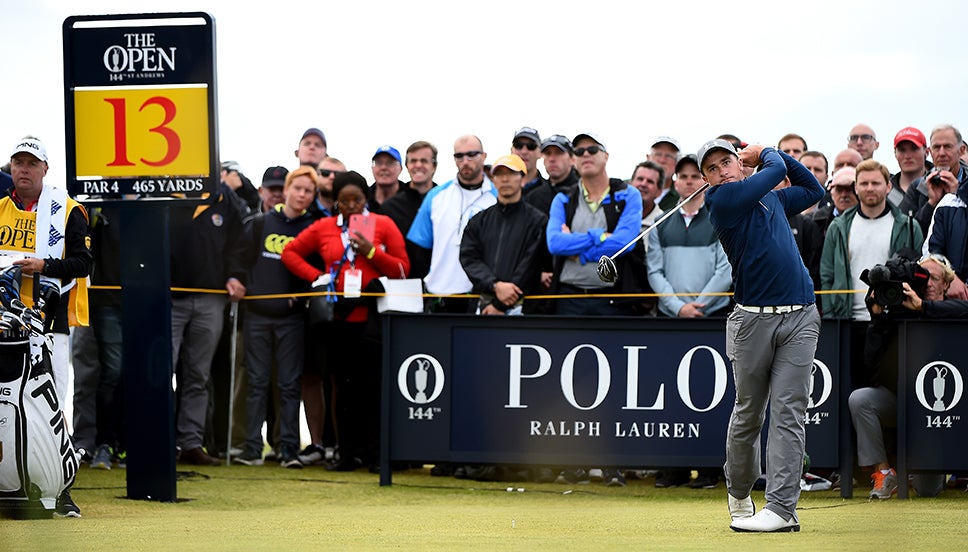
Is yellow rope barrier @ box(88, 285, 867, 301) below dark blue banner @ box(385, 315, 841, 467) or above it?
above

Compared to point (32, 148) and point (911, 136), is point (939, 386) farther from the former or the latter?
point (32, 148)

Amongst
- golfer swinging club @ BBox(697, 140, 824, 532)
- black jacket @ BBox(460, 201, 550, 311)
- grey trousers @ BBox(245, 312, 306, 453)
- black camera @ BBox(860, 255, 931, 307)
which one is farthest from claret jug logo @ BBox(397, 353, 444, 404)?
golfer swinging club @ BBox(697, 140, 824, 532)

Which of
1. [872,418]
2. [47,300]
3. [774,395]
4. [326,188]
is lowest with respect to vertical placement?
[872,418]

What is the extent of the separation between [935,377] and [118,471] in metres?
6.65

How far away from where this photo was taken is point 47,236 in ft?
30.4

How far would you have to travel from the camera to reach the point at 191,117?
9781 millimetres

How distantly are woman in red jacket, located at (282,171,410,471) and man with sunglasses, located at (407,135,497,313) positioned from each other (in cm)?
27

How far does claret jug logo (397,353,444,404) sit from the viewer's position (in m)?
11.3

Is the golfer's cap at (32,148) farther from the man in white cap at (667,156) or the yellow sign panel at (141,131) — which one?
the man in white cap at (667,156)

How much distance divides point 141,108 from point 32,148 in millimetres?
821

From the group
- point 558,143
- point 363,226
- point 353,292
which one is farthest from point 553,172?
point 353,292

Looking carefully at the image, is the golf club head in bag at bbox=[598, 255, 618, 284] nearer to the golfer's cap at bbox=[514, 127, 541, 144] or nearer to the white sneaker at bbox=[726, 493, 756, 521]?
the white sneaker at bbox=[726, 493, 756, 521]

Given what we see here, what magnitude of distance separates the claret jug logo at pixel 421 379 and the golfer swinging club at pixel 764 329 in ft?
12.5

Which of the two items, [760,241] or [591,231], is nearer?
[760,241]
